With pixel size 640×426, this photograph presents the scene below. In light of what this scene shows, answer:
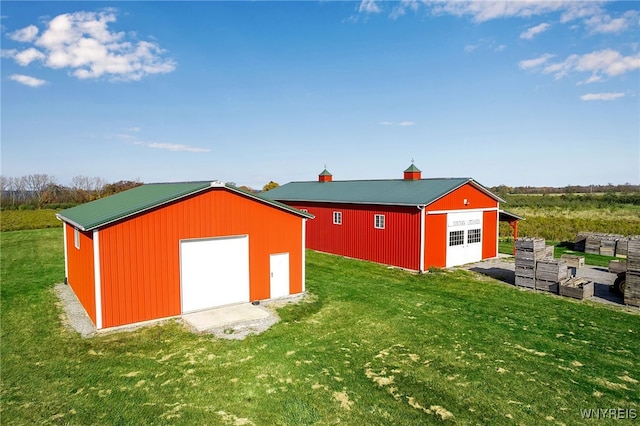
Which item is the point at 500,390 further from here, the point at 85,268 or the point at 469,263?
the point at 469,263

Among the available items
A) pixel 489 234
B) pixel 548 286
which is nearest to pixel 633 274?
pixel 548 286

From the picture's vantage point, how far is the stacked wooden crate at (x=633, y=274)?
12594 millimetres

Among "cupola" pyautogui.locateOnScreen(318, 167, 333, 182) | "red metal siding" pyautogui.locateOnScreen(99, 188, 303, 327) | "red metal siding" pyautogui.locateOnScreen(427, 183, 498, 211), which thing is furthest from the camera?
"cupola" pyautogui.locateOnScreen(318, 167, 333, 182)

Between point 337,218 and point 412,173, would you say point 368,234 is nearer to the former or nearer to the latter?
point 337,218

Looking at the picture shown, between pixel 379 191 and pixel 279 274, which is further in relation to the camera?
pixel 379 191

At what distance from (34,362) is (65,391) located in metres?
1.94

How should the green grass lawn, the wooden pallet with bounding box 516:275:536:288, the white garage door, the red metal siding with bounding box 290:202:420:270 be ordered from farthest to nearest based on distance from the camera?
the green grass lawn
the red metal siding with bounding box 290:202:420:270
the wooden pallet with bounding box 516:275:536:288
the white garage door

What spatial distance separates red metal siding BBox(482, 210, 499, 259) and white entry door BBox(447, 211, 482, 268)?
15.5 inches

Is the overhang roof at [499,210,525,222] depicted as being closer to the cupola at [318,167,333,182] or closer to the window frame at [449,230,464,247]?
the window frame at [449,230,464,247]

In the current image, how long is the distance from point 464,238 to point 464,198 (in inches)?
81.0

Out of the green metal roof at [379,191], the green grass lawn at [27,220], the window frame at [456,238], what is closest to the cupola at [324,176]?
the green metal roof at [379,191]

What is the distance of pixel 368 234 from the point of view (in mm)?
20672

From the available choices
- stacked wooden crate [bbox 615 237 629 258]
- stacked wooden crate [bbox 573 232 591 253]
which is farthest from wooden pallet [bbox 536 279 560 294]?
stacked wooden crate [bbox 573 232 591 253]

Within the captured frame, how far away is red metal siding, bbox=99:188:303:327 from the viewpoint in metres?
10.6
